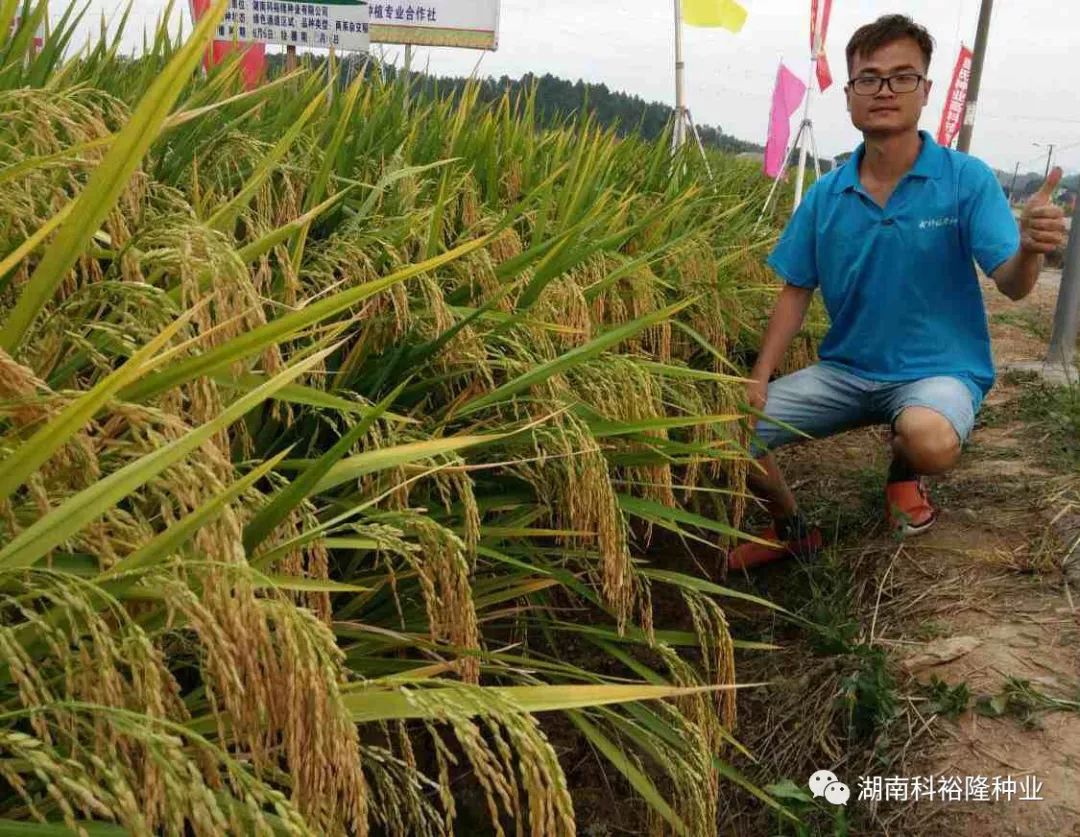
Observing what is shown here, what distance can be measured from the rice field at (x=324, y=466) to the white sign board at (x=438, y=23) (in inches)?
120

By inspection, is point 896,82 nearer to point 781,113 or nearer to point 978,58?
point 781,113

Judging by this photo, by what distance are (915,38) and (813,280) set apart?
722 millimetres

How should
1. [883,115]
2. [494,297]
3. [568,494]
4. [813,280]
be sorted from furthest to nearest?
[813,280] < [883,115] < [494,297] < [568,494]

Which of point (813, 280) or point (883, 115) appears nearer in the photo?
point (883, 115)

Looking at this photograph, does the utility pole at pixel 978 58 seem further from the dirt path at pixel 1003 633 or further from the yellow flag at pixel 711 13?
the dirt path at pixel 1003 633

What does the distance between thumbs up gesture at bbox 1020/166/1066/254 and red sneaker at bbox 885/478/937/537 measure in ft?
2.31

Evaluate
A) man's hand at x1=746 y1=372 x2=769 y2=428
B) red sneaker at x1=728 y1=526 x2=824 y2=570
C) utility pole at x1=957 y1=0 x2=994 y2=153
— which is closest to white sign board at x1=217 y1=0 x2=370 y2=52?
Result: man's hand at x1=746 y1=372 x2=769 y2=428

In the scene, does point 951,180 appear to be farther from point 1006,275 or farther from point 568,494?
point 568,494

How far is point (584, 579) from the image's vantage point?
7.24ft

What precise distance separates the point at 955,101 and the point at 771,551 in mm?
12739

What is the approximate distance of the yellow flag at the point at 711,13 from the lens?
6977 millimetres

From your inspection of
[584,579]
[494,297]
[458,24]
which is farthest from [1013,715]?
[458,24]

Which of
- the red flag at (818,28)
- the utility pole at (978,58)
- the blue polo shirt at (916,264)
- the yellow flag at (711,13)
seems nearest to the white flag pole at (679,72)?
the yellow flag at (711,13)

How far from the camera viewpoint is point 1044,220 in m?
2.28
